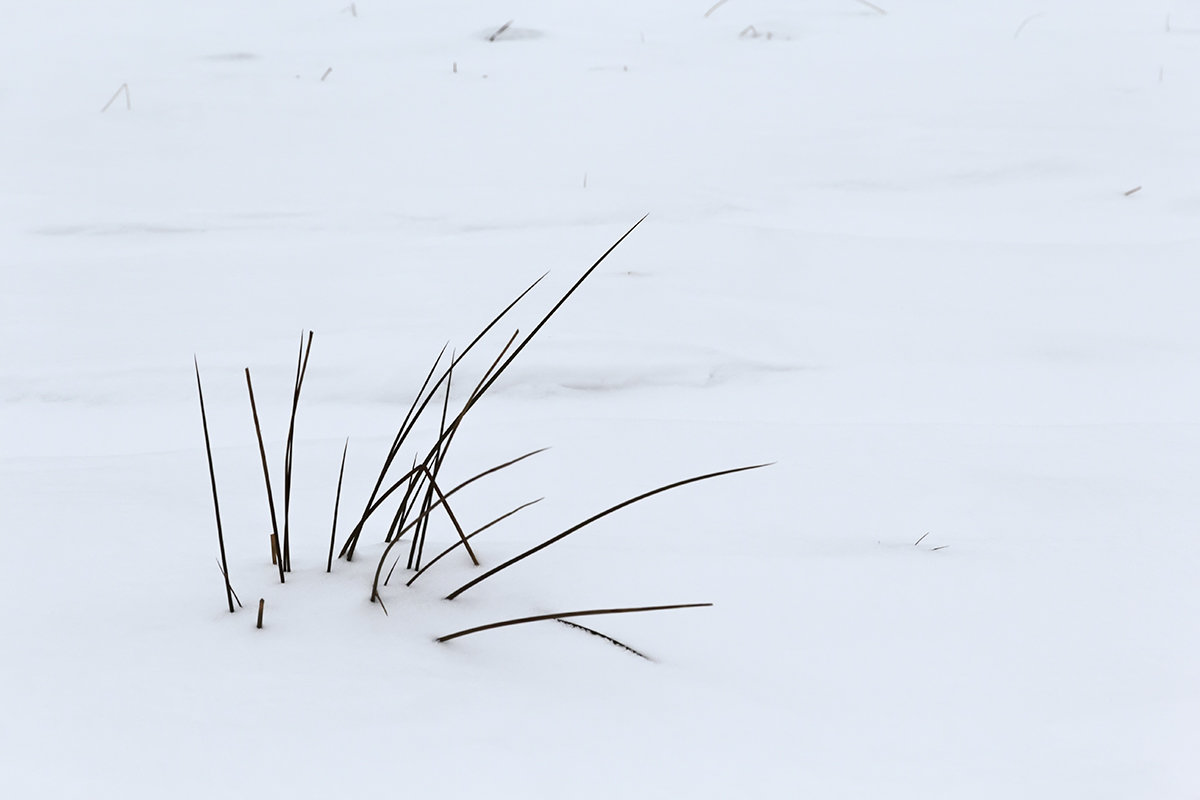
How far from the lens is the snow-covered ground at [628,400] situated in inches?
26.3

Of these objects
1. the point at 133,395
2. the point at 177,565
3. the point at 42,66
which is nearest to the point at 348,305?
the point at 133,395

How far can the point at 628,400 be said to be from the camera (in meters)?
1.24

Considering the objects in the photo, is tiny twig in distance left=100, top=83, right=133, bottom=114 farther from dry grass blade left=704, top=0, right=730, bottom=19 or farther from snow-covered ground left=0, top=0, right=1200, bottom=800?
dry grass blade left=704, top=0, right=730, bottom=19

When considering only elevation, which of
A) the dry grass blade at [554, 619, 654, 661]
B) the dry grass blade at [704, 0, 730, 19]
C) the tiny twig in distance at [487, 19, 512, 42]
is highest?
the dry grass blade at [704, 0, 730, 19]

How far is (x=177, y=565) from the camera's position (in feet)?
2.72

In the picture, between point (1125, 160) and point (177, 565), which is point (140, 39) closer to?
point (177, 565)

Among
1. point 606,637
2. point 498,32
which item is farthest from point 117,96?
point 606,637

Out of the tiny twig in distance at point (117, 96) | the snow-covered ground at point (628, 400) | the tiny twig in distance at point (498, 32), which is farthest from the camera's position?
the tiny twig in distance at point (498, 32)

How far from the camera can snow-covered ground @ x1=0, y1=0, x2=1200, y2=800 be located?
2.19 ft

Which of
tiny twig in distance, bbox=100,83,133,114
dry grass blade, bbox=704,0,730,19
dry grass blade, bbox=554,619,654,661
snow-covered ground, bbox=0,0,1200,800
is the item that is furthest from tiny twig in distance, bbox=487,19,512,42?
dry grass blade, bbox=554,619,654,661

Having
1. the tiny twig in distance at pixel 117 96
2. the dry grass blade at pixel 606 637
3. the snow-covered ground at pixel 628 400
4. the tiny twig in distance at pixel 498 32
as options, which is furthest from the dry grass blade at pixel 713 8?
the dry grass blade at pixel 606 637

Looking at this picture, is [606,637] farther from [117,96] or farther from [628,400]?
[117,96]

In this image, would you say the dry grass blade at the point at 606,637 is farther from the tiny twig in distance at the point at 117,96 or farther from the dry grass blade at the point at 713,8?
the dry grass blade at the point at 713,8

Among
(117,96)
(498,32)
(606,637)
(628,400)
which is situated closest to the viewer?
(606,637)
